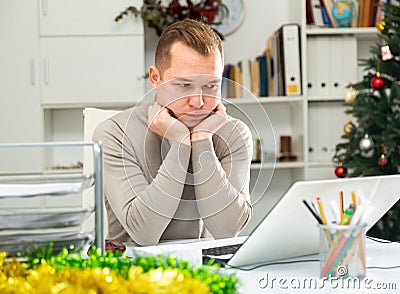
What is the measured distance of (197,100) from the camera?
1.47 meters

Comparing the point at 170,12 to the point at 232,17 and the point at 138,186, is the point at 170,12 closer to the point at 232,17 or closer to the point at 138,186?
the point at 232,17

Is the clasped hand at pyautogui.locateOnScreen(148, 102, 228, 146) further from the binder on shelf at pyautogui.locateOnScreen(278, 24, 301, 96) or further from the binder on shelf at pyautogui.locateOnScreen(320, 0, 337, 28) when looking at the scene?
the binder on shelf at pyautogui.locateOnScreen(320, 0, 337, 28)

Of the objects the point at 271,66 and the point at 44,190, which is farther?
the point at 271,66

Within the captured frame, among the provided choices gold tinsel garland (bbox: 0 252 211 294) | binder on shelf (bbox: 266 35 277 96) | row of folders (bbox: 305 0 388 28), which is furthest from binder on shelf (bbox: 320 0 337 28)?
gold tinsel garland (bbox: 0 252 211 294)

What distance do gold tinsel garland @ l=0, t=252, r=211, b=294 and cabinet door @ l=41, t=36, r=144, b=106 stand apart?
2.89 meters

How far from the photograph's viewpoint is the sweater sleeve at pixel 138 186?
153 cm

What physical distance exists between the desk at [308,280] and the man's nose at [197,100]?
36 centimetres

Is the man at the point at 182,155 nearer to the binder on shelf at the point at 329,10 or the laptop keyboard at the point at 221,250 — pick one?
the laptop keyboard at the point at 221,250

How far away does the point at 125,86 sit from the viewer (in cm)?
362

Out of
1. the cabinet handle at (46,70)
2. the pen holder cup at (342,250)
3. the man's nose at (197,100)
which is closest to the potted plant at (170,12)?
the cabinet handle at (46,70)

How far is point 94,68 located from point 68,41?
0.57 feet

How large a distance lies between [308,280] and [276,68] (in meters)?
2.59

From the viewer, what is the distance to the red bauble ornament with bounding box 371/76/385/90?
3283 millimetres

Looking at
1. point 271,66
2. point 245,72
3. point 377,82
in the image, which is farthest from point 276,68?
point 377,82
